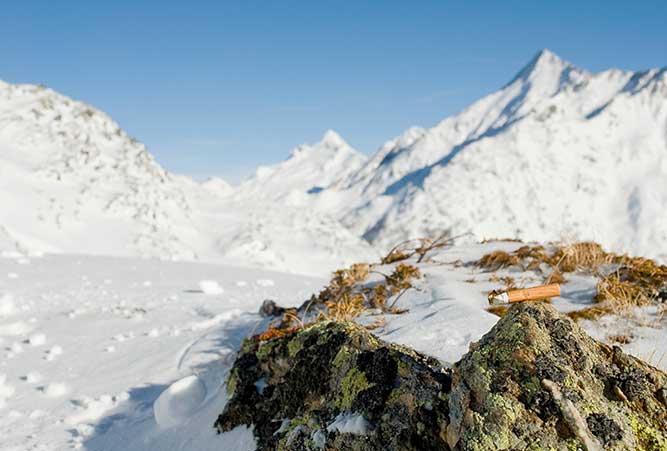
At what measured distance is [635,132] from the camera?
119 metres

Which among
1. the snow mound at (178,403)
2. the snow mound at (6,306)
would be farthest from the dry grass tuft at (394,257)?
the snow mound at (6,306)

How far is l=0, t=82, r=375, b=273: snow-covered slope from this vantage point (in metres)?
23.5

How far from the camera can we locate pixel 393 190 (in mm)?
144625

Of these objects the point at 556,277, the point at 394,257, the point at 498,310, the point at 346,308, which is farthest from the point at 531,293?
the point at 394,257

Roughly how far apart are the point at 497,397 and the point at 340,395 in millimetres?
862

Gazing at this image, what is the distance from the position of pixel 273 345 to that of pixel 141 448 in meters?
1.18

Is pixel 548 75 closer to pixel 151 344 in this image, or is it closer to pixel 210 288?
pixel 210 288

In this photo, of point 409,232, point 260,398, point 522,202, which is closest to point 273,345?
point 260,398

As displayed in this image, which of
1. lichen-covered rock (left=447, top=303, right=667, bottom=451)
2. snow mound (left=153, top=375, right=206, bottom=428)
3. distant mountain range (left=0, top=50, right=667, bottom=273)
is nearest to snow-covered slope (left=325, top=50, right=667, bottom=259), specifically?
distant mountain range (left=0, top=50, right=667, bottom=273)

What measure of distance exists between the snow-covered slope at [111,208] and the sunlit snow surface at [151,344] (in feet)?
48.1

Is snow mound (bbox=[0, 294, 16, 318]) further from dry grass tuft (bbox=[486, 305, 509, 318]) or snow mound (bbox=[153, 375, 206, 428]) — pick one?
dry grass tuft (bbox=[486, 305, 509, 318])

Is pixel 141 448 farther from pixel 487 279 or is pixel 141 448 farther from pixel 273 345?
pixel 487 279

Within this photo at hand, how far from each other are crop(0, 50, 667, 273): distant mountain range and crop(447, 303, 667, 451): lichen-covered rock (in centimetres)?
281

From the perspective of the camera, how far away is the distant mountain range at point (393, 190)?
24.9 meters
